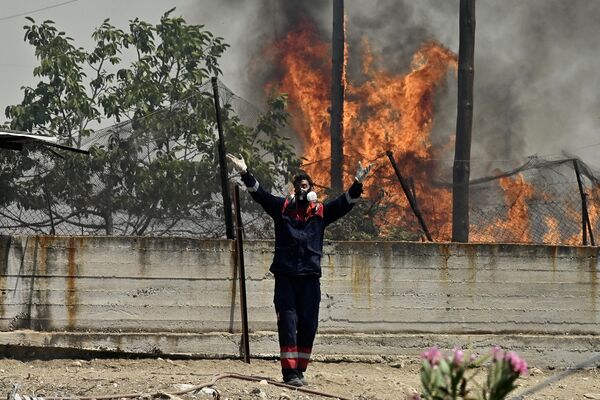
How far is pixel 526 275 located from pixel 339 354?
82.8 inches

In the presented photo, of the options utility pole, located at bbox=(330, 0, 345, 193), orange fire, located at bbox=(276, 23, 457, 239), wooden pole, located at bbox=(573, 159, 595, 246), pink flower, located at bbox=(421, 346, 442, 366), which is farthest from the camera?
orange fire, located at bbox=(276, 23, 457, 239)

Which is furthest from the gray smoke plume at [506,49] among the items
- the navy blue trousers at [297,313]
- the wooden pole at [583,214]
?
the navy blue trousers at [297,313]

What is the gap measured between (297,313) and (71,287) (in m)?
2.52

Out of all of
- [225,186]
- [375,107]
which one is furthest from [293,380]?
[375,107]

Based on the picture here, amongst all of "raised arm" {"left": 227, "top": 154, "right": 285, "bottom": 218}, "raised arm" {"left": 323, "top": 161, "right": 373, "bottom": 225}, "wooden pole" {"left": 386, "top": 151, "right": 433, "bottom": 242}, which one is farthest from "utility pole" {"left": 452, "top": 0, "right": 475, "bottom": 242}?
"raised arm" {"left": 227, "top": 154, "right": 285, "bottom": 218}

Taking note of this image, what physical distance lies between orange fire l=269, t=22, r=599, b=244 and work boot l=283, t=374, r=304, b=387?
18.0 ft

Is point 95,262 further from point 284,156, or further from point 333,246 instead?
point 284,156

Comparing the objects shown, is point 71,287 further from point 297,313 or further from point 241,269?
point 297,313

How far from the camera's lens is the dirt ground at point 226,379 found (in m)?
9.87

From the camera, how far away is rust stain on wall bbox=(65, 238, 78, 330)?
12125 millimetres

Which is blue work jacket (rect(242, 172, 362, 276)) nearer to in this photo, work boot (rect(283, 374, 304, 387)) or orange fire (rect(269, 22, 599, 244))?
work boot (rect(283, 374, 304, 387))

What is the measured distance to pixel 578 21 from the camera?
1134 inches

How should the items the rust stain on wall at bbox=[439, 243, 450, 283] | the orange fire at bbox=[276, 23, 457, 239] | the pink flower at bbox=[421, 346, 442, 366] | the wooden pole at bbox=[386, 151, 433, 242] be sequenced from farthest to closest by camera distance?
the orange fire at bbox=[276, 23, 457, 239]
the wooden pole at bbox=[386, 151, 433, 242]
the rust stain on wall at bbox=[439, 243, 450, 283]
the pink flower at bbox=[421, 346, 442, 366]

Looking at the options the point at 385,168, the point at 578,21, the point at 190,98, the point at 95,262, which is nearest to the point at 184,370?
the point at 95,262
